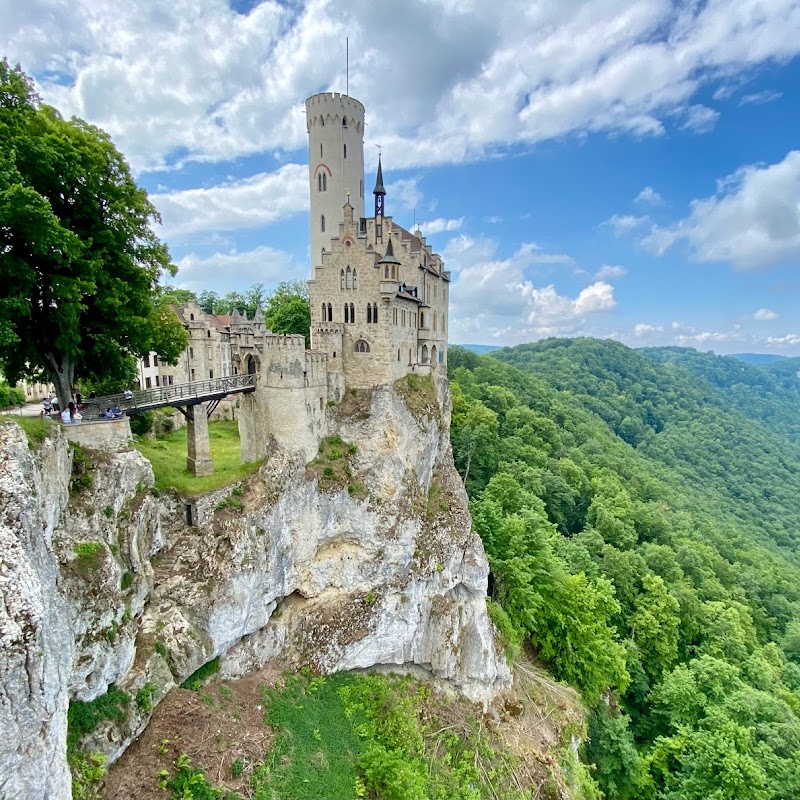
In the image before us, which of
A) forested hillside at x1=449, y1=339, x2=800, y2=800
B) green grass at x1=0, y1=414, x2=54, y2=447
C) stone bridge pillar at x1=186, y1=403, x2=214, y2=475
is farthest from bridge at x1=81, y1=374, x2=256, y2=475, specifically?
forested hillside at x1=449, y1=339, x2=800, y2=800

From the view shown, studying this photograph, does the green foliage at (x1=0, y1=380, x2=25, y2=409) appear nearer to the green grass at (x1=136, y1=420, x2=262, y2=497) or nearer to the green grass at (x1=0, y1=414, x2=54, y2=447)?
the green grass at (x1=136, y1=420, x2=262, y2=497)

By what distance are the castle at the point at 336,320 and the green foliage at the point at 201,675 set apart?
966cm

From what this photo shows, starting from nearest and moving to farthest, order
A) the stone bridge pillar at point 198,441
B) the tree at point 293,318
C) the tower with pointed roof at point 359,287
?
the stone bridge pillar at point 198,441, the tower with pointed roof at point 359,287, the tree at point 293,318

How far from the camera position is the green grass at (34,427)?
1333cm

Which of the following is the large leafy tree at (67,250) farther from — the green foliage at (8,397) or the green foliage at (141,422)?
the green foliage at (8,397)

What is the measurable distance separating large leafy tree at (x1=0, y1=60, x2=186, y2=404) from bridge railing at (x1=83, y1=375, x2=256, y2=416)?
137 centimetres

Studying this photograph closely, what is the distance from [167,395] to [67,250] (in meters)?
7.38

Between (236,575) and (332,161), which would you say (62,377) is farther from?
(332,161)

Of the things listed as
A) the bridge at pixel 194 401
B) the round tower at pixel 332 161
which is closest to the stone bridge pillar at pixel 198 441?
the bridge at pixel 194 401

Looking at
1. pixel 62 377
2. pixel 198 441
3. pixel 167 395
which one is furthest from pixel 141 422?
pixel 62 377

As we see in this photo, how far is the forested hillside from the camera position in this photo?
2806cm

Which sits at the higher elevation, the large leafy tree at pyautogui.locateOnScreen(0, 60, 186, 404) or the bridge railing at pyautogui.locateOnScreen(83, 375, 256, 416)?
the large leafy tree at pyautogui.locateOnScreen(0, 60, 186, 404)

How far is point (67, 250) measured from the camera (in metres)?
15.5

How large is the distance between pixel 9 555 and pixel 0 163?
1154 centimetres
